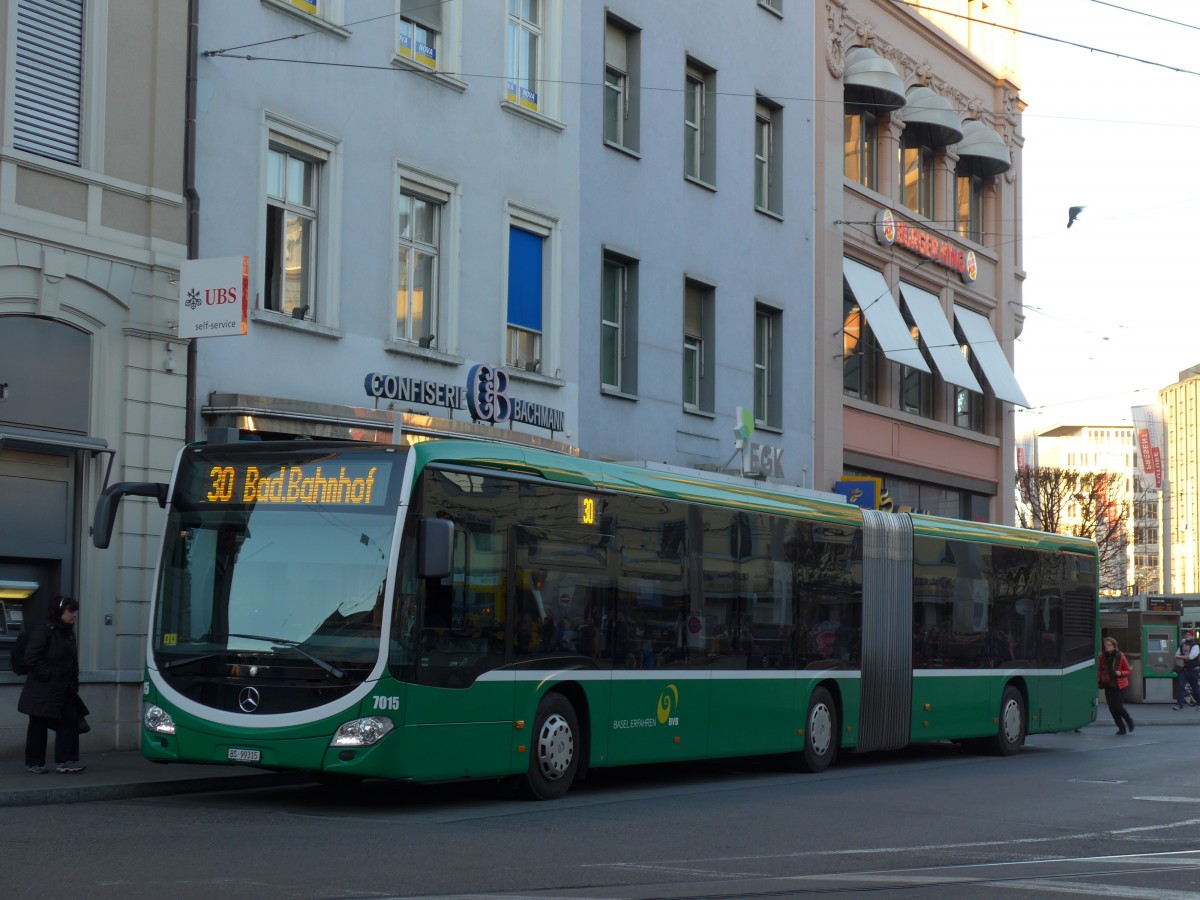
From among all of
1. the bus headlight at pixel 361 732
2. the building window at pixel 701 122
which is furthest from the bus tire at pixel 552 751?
the building window at pixel 701 122

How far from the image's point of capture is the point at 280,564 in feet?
45.1

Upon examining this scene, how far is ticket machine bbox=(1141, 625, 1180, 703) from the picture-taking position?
40.8 meters

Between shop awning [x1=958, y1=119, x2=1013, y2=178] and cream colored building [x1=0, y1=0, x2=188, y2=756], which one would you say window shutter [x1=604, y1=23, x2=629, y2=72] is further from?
shop awning [x1=958, y1=119, x2=1013, y2=178]

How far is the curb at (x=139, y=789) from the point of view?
13.8m

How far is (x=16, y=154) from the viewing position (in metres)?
17.3

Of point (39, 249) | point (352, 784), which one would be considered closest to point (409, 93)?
point (39, 249)

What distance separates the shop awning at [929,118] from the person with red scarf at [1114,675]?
12420 mm

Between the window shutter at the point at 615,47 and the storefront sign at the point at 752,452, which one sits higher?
the window shutter at the point at 615,47

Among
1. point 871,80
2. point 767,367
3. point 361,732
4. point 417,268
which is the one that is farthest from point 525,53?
point 361,732

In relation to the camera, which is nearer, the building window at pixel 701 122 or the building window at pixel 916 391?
the building window at pixel 701 122

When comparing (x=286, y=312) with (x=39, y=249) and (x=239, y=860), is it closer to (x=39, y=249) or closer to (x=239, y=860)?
(x=39, y=249)

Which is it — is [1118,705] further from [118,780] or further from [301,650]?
[301,650]

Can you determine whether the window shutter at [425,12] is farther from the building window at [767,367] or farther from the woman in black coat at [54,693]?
the woman in black coat at [54,693]

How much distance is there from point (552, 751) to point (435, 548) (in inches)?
112
